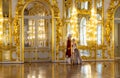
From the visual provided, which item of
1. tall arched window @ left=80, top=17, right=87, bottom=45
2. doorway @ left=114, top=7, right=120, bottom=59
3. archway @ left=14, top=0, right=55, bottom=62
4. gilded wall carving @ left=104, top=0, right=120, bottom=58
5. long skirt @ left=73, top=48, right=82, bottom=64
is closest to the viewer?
long skirt @ left=73, top=48, right=82, bottom=64

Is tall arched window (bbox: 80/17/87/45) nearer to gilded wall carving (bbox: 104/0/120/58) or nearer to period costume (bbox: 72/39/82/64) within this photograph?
gilded wall carving (bbox: 104/0/120/58)

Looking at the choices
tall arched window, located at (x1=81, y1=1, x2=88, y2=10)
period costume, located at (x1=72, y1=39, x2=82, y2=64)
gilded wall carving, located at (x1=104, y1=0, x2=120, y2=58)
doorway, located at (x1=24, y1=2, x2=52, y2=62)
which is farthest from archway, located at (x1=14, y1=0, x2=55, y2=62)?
gilded wall carving, located at (x1=104, y1=0, x2=120, y2=58)

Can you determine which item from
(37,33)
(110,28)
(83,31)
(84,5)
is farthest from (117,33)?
(37,33)

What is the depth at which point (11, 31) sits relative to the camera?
19203 millimetres

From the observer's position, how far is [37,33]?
20000mm

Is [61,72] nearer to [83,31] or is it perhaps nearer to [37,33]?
[37,33]

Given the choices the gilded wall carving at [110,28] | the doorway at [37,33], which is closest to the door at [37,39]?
the doorway at [37,33]

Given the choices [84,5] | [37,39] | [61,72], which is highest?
[84,5]

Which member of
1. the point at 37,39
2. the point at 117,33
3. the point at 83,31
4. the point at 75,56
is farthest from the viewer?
the point at 117,33

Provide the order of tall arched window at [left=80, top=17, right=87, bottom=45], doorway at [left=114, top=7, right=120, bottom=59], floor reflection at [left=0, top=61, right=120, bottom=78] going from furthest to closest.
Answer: doorway at [left=114, top=7, right=120, bottom=59] → tall arched window at [left=80, top=17, right=87, bottom=45] → floor reflection at [left=0, top=61, right=120, bottom=78]

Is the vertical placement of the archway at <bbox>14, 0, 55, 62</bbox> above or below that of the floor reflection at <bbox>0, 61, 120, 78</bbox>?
above

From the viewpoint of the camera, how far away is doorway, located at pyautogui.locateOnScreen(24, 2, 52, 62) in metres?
19.8

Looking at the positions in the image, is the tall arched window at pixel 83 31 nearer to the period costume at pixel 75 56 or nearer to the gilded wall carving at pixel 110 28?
the gilded wall carving at pixel 110 28

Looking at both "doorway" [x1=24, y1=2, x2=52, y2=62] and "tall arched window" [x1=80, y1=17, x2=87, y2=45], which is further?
"tall arched window" [x1=80, y1=17, x2=87, y2=45]
